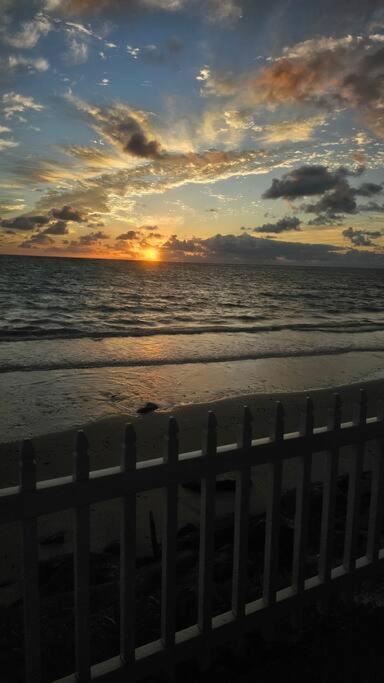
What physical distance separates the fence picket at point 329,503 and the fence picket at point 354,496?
0.56 ft

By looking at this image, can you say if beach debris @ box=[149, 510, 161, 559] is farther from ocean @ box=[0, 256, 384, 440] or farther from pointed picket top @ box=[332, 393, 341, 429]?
ocean @ box=[0, 256, 384, 440]

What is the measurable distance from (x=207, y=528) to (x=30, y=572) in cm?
103

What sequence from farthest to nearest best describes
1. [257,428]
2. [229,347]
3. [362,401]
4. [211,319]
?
[211,319] → [229,347] → [257,428] → [362,401]

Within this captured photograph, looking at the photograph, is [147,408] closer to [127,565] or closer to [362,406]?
[362,406]

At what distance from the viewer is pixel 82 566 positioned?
2451mm

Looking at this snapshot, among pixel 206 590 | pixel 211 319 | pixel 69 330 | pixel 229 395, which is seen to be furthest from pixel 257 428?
pixel 211 319

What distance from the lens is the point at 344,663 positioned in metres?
2.91

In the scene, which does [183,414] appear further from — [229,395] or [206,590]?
[206,590]

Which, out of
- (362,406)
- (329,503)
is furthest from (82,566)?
(362,406)

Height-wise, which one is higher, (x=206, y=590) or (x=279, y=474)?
(x=279, y=474)

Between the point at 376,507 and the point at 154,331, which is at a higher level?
the point at 376,507

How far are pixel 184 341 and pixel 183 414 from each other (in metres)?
11.2

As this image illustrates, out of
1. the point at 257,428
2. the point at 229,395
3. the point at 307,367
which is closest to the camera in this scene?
the point at 257,428

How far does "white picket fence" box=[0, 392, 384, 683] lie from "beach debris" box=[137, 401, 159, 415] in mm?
5996
